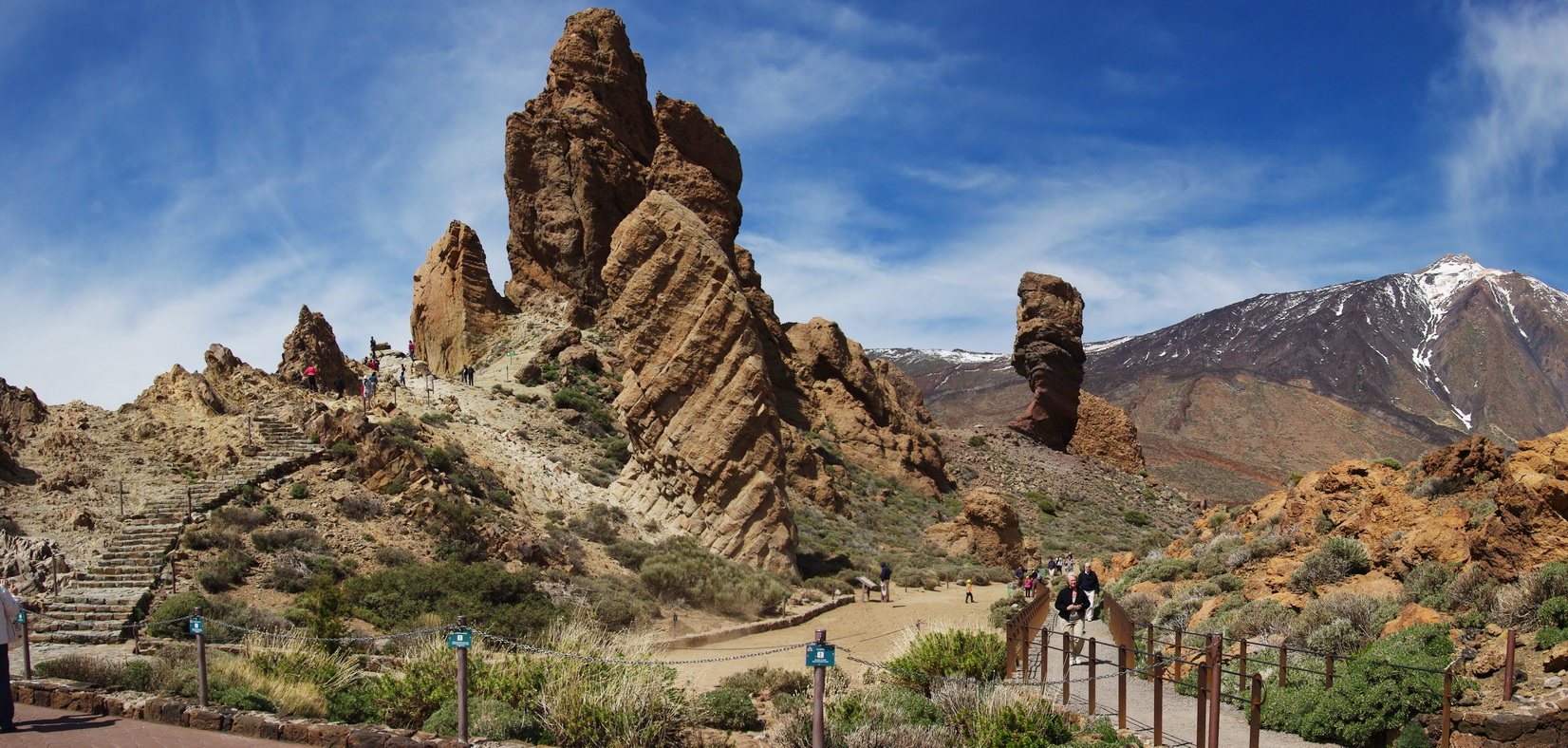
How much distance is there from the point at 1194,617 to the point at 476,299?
34.1 metres

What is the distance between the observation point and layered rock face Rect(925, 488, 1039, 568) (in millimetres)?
32375

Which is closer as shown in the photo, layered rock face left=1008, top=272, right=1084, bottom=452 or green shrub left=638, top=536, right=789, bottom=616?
green shrub left=638, top=536, right=789, bottom=616

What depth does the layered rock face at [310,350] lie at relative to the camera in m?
32.3

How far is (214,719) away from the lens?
27.1 feet

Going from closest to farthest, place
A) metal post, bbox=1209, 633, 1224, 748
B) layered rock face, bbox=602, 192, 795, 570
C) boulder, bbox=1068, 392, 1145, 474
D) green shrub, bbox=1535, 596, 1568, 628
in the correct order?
metal post, bbox=1209, 633, 1224, 748, green shrub, bbox=1535, 596, 1568, 628, layered rock face, bbox=602, 192, 795, 570, boulder, bbox=1068, 392, 1145, 474

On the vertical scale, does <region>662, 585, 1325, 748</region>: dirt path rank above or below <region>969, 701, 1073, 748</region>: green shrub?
below

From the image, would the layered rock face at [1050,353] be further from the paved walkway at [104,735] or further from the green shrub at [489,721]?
the paved walkway at [104,735]

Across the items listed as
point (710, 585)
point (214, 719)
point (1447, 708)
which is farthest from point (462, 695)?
point (710, 585)

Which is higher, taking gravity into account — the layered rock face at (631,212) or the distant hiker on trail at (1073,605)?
the layered rock face at (631,212)

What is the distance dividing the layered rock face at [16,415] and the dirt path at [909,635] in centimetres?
1354

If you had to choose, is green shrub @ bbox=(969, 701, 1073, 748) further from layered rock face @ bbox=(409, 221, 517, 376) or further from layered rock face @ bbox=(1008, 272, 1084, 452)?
layered rock face @ bbox=(1008, 272, 1084, 452)

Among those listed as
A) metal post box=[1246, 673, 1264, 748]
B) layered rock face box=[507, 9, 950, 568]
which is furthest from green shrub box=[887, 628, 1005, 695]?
layered rock face box=[507, 9, 950, 568]

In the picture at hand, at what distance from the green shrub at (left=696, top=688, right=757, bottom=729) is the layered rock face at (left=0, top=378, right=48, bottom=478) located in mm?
15647

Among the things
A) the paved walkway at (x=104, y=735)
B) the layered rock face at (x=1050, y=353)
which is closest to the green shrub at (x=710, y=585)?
the paved walkway at (x=104, y=735)
